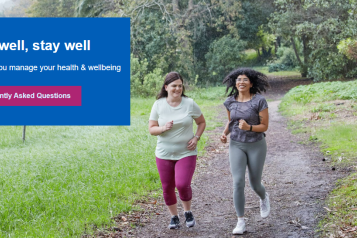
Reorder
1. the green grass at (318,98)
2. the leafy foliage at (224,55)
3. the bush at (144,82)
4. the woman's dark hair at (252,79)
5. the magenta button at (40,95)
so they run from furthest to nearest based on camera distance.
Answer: the leafy foliage at (224,55) < the bush at (144,82) < the green grass at (318,98) < the magenta button at (40,95) < the woman's dark hair at (252,79)

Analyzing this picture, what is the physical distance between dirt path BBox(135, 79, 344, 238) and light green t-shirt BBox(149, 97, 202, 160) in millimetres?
1026

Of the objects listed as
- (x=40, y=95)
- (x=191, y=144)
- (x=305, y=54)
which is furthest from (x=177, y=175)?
(x=305, y=54)

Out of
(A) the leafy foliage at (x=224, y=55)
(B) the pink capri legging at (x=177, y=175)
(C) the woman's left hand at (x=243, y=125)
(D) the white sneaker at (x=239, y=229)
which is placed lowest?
(D) the white sneaker at (x=239, y=229)

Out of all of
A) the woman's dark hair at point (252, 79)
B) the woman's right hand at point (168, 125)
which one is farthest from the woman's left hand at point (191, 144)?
the woman's dark hair at point (252, 79)

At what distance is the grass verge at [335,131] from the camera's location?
5016mm

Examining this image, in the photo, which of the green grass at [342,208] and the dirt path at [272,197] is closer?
the green grass at [342,208]

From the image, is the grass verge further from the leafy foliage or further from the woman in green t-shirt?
the leafy foliage

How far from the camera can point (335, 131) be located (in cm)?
1070

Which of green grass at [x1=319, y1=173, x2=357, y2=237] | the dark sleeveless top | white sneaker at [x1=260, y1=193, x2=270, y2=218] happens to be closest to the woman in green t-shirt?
the dark sleeveless top

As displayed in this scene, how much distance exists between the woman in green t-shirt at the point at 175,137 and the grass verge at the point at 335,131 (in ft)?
5.78

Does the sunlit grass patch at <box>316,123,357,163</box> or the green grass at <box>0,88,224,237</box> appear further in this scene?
the sunlit grass patch at <box>316,123,357,163</box>

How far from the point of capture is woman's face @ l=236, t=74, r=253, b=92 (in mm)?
4980

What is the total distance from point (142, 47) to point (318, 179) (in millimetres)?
21716

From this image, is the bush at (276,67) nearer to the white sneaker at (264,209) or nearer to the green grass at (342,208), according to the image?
the green grass at (342,208)
